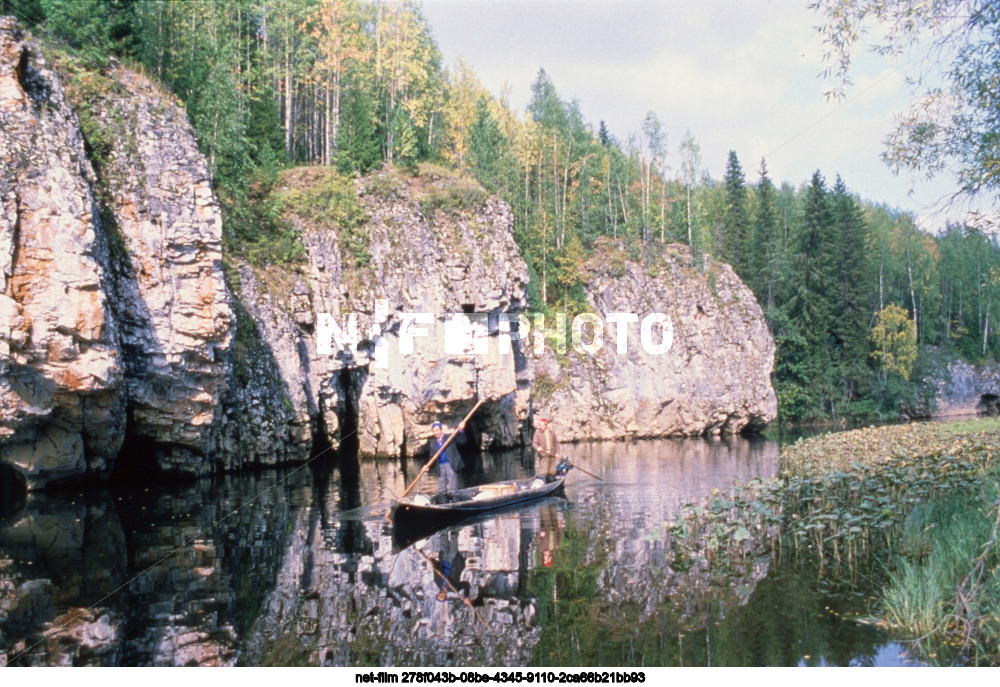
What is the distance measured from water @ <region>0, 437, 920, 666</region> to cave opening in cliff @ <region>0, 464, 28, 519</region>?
20.1 inches

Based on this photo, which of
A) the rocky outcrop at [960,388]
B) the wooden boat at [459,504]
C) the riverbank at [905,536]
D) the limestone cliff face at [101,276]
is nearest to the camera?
the riverbank at [905,536]

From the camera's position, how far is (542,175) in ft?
145

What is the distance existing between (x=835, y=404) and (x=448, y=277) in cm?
2983

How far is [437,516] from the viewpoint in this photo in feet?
43.6

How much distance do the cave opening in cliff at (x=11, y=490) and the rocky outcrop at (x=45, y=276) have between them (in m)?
0.81

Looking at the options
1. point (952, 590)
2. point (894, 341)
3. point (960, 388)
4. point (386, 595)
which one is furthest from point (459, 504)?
point (960, 388)

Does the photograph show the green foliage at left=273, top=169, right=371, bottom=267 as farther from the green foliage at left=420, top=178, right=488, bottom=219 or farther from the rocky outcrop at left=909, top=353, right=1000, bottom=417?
the rocky outcrop at left=909, top=353, right=1000, bottom=417

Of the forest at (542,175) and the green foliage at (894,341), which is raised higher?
the forest at (542,175)

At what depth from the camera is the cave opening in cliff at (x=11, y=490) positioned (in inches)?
612

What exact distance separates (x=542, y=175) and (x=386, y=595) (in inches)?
1493

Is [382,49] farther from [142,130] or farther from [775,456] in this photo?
[775,456]

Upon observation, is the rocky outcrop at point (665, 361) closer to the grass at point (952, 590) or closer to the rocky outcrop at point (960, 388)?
the rocky outcrop at point (960, 388)

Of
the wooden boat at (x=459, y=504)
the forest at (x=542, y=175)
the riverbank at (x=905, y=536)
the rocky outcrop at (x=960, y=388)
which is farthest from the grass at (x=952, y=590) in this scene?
the rocky outcrop at (x=960, y=388)

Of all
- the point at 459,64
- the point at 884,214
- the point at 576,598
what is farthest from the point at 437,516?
the point at 884,214
